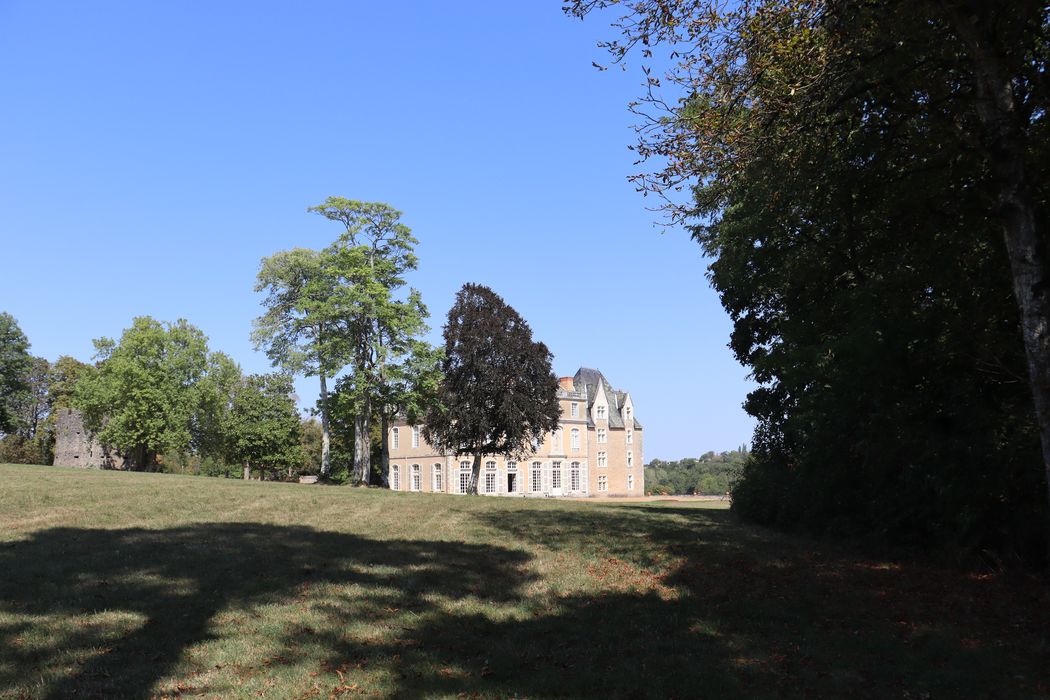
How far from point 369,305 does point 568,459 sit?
38.5m

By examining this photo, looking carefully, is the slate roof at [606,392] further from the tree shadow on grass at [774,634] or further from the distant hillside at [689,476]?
the tree shadow on grass at [774,634]

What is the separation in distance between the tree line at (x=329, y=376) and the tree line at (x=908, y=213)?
102 feet

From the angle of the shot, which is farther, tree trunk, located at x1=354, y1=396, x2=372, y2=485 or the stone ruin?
the stone ruin

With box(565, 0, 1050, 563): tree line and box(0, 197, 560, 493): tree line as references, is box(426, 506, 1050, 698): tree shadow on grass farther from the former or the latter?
box(0, 197, 560, 493): tree line

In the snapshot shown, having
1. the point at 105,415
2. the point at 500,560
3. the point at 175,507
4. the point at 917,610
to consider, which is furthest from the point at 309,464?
the point at 917,610

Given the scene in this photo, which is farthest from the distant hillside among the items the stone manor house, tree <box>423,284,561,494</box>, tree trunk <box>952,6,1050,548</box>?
tree trunk <box>952,6,1050,548</box>

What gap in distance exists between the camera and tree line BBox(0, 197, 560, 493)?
4422 centimetres

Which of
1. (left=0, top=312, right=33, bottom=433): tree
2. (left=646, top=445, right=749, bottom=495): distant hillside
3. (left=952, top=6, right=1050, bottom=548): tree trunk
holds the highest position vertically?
(left=0, top=312, right=33, bottom=433): tree

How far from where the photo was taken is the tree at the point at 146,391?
5516cm

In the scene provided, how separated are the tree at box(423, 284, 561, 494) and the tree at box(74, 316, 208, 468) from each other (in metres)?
23.0

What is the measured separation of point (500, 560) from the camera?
39.9 feet

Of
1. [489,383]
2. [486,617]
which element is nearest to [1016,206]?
[486,617]

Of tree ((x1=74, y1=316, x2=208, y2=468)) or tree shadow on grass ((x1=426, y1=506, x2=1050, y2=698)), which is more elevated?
tree ((x1=74, y1=316, x2=208, y2=468))

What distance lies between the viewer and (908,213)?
11.3 metres
